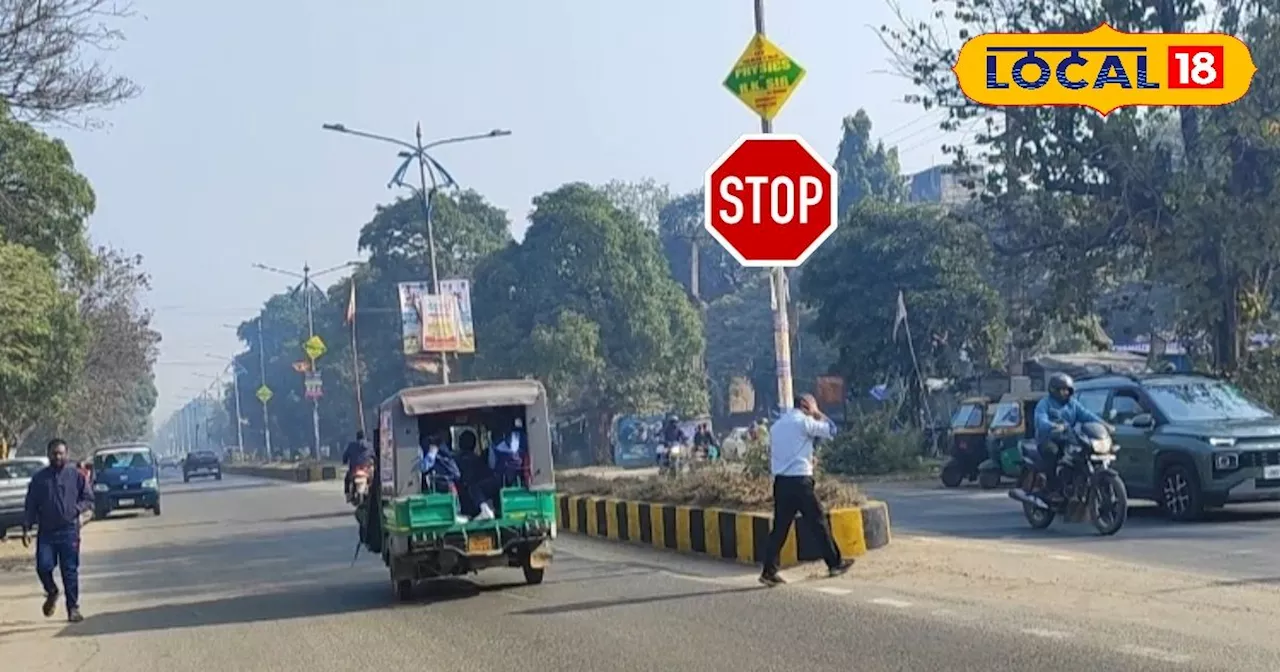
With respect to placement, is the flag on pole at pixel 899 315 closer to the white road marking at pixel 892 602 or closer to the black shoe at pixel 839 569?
the black shoe at pixel 839 569

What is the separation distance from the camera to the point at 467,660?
11156 millimetres

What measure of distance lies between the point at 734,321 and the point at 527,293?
56.6 feet

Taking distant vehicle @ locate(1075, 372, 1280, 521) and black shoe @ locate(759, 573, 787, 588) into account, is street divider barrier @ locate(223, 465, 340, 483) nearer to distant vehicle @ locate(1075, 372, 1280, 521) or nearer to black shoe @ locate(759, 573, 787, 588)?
distant vehicle @ locate(1075, 372, 1280, 521)

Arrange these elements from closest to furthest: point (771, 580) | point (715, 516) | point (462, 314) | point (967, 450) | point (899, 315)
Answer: point (771, 580)
point (715, 516)
point (967, 450)
point (462, 314)
point (899, 315)

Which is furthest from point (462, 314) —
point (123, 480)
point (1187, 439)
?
point (1187, 439)

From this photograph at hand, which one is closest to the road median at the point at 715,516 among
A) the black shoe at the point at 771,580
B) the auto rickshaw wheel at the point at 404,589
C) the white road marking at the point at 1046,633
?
the black shoe at the point at 771,580

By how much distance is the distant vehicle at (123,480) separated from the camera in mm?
38875

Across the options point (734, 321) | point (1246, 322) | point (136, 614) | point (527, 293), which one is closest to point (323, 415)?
point (734, 321)

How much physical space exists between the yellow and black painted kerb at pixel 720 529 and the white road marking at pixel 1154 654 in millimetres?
5418

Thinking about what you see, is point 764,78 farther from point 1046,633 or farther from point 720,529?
point 1046,633

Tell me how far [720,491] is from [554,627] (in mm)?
5769

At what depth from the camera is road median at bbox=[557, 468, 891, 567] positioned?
15.5 m

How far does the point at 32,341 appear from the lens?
32062 millimetres

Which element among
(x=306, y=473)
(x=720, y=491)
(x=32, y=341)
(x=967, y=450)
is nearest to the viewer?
(x=720, y=491)
